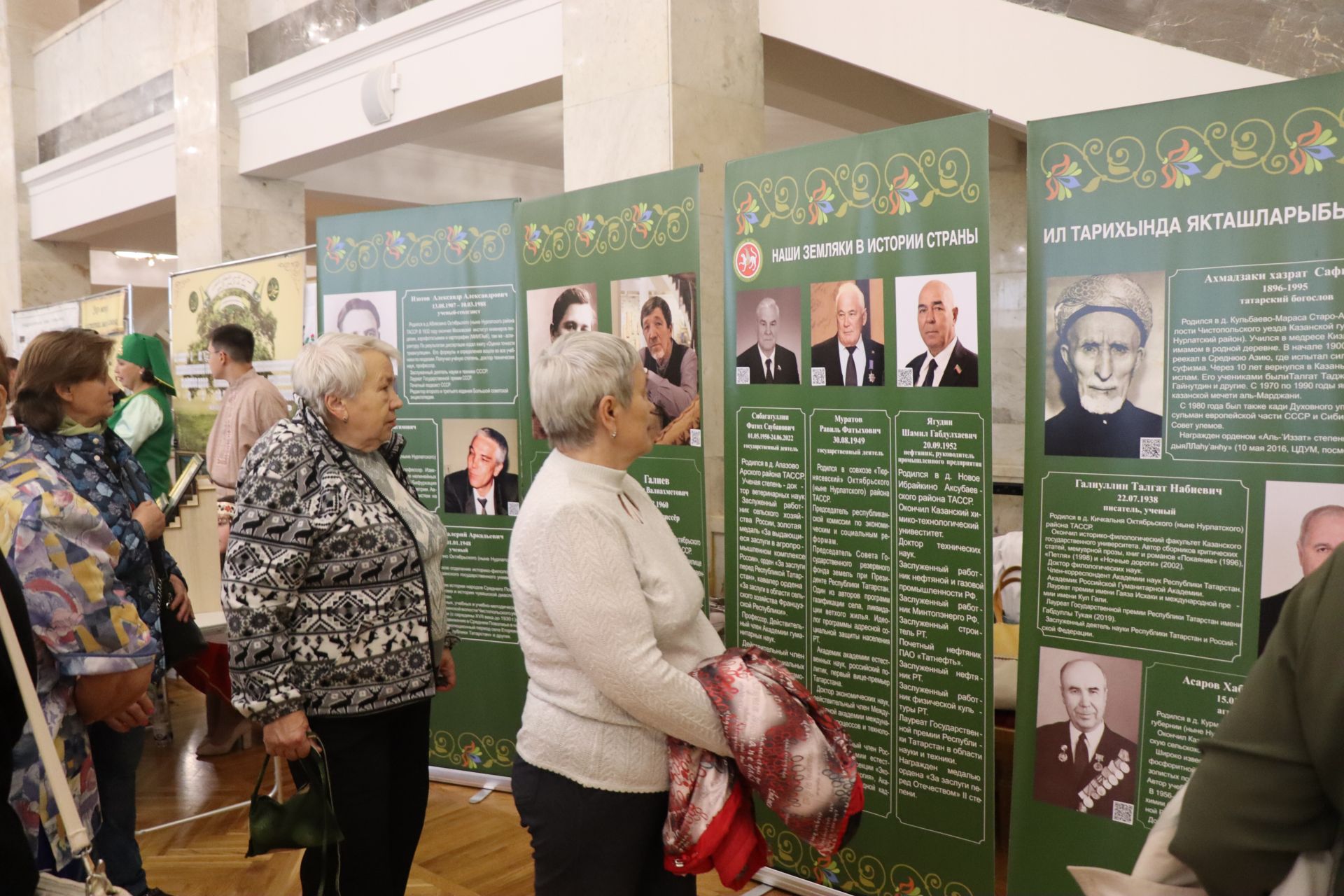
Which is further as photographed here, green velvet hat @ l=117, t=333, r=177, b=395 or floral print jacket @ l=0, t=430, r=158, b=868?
green velvet hat @ l=117, t=333, r=177, b=395

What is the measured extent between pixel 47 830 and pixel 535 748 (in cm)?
87

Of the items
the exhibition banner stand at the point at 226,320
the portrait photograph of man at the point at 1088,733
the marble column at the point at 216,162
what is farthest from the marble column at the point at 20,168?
the portrait photograph of man at the point at 1088,733

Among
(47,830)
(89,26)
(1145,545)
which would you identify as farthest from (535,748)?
(89,26)

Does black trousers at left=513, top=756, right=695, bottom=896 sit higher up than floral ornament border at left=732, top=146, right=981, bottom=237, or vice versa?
floral ornament border at left=732, top=146, right=981, bottom=237

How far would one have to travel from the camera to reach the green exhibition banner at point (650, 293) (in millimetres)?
3127

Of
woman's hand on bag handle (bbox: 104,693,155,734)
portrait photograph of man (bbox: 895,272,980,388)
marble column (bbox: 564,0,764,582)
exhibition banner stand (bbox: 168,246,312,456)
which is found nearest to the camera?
woman's hand on bag handle (bbox: 104,693,155,734)

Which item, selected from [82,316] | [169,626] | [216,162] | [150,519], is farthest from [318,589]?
[82,316]

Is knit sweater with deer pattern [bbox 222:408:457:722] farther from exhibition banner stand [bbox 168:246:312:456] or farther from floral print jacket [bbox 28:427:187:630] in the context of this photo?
exhibition banner stand [bbox 168:246:312:456]

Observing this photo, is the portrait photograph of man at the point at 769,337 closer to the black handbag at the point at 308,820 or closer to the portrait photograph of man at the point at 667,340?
the portrait photograph of man at the point at 667,340

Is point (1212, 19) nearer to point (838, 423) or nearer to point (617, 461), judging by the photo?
point (838, 423)

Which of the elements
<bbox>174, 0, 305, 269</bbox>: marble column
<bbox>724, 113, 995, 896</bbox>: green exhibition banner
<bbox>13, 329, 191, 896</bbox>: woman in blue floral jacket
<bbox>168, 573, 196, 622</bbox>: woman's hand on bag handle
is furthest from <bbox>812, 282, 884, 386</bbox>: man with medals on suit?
<bbox>174, 0, 305, 269</bbox>: marble column

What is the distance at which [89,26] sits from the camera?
881 cm

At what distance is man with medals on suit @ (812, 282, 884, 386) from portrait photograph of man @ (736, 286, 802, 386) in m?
0.12

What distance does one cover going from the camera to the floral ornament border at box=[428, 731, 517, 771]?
3.83m
